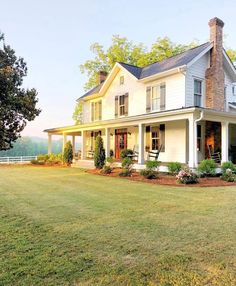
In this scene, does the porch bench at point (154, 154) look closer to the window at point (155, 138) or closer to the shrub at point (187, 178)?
the window at point (155, 138)

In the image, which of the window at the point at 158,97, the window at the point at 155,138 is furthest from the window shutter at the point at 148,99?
the window at the point at 155,138

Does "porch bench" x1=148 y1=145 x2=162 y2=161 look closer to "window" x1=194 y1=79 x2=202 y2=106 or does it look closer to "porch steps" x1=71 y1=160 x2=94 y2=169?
Result: "window" x1=194 y1=79 x2=202 y2=106

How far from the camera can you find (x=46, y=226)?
491 cm

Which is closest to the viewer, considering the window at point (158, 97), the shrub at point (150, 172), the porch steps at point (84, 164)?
the shrub at point (150, 172)

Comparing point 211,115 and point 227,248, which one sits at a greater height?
point 211,115

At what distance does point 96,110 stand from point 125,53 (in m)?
13.5

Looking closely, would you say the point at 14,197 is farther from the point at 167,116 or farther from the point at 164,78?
the point at 164,78

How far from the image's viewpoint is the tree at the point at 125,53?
102ft

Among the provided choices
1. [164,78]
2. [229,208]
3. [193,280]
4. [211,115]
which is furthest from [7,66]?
[164,78]

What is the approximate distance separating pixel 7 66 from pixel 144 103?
12292 millimetres

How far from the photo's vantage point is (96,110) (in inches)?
891

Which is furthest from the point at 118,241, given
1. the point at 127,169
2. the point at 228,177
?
the point at 127,169

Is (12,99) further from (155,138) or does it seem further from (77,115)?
(77,115)

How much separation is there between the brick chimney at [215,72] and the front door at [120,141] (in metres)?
6.75
